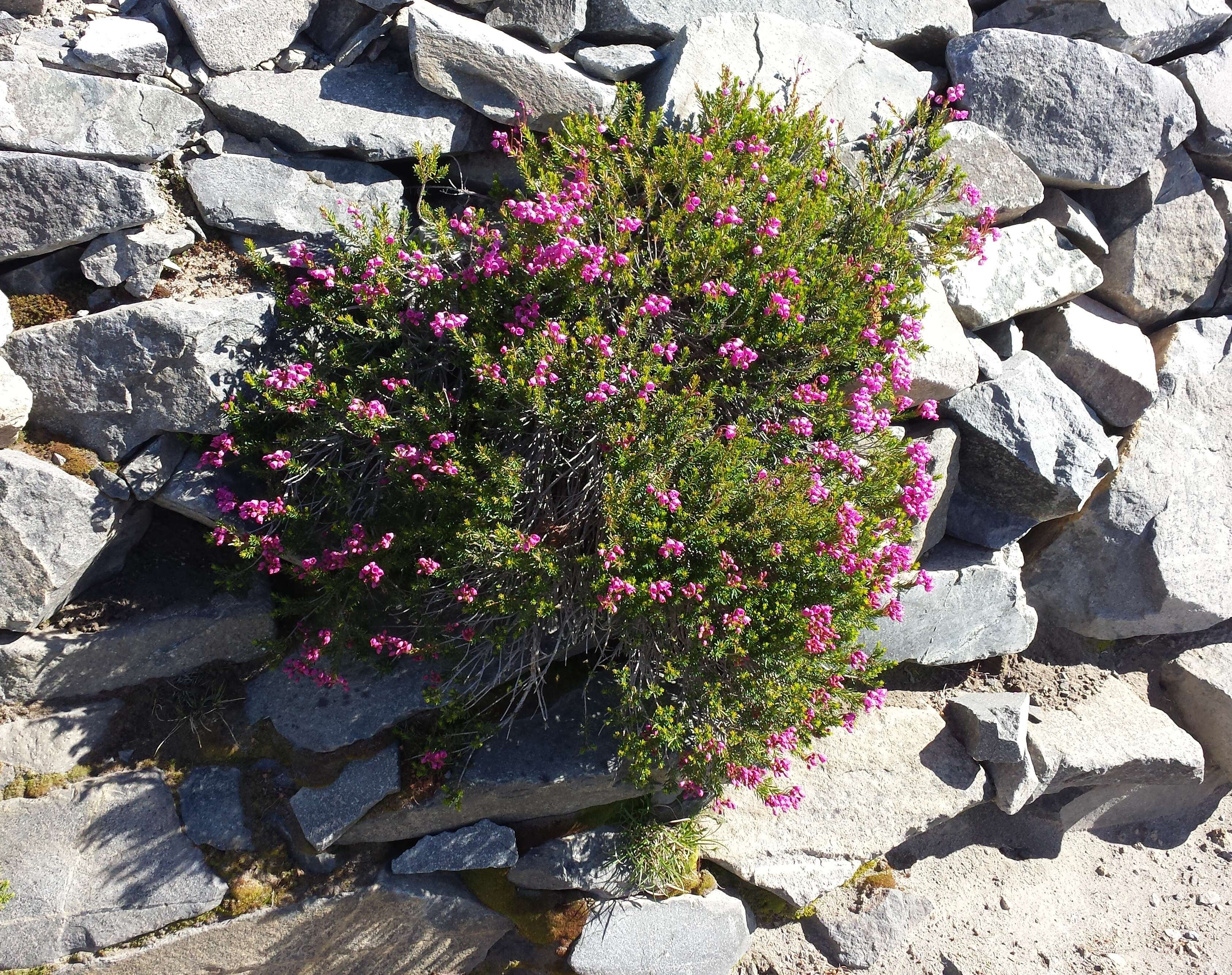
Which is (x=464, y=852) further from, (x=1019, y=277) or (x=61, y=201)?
(x=1019, y=277)

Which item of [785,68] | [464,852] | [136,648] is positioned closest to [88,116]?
[136,648]

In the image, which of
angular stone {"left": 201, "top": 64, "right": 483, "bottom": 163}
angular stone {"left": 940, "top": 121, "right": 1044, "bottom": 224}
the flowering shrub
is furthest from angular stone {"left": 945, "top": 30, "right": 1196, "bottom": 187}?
angular stone {"left": 201, "top": 64, "right": 483, "bottom": 163}

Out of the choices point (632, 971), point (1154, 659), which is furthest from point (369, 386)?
point (1154, 659)

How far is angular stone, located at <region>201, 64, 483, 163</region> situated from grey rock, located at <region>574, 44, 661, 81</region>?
0.77m

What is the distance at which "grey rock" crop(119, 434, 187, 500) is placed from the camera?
14.1 ft

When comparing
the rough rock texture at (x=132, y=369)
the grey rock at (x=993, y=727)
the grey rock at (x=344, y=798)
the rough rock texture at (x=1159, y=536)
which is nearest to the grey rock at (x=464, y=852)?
the grey rock at (x=344, y=798)

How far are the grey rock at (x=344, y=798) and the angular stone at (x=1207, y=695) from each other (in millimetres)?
5854

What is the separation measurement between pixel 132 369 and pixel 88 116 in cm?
131

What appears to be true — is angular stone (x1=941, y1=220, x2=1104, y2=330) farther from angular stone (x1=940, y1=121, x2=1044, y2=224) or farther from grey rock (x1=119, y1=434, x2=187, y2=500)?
grey rock (x1=119, y1=434, x2=187, y2=500)

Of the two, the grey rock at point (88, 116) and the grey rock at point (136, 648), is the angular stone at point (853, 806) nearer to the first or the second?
the grey rock at point (136, 648)

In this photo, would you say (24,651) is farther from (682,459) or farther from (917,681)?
(917,681)

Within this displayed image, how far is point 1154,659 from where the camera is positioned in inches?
263

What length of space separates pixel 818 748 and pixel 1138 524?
112 inches

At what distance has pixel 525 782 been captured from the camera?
181 inches
